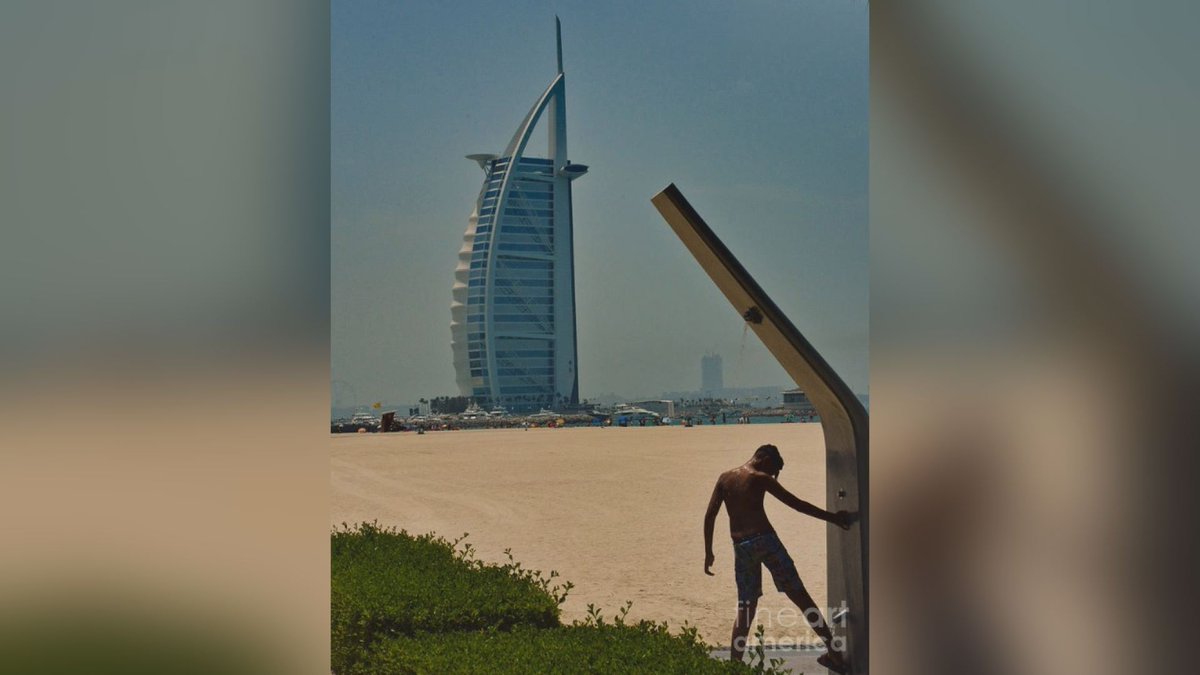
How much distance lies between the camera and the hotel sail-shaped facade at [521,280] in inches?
2731

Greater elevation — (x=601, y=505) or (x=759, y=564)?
(x=759, y=564)

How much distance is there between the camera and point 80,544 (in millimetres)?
1660

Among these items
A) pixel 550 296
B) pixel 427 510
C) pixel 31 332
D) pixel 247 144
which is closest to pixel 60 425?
pixel 31 332

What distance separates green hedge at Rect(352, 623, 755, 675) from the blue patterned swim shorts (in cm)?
144

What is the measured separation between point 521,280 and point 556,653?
6747 centimetres

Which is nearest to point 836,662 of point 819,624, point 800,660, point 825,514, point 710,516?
point 819,624

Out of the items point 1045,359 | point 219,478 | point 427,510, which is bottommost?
point 427,510

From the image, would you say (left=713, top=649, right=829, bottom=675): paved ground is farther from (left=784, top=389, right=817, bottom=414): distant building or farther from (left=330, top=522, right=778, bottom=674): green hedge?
(left=784, top=389, right=817, bottom=414): distant building

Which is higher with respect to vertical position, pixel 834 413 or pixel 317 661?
pixel 834 413

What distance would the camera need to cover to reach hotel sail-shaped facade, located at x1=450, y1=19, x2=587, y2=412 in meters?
69.4

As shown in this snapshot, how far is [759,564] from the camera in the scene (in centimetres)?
640

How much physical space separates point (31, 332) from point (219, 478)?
0.33 metres

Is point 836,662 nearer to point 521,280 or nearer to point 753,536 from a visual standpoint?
point 753,536

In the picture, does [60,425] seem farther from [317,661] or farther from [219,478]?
[317,661]
